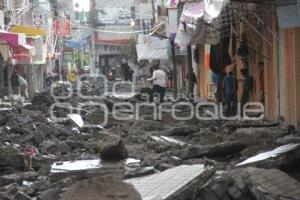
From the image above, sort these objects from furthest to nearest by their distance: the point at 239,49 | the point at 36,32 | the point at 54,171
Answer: the point at 36,32, the point at 239,49, the point at 54,171

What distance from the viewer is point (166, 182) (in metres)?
6.83

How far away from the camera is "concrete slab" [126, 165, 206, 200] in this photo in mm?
6367

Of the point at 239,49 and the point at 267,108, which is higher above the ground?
the point at 239,49

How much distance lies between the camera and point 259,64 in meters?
16.5

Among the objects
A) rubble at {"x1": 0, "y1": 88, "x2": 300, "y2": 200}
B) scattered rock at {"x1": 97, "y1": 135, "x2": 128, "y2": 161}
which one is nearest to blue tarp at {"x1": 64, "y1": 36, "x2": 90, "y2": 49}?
rubble at {"x1": 0, "y1": 88, "x2": 300, "y2": 200}

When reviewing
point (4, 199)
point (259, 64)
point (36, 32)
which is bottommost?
point (4, 199)

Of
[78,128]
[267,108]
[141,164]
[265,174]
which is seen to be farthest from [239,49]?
[265,174]

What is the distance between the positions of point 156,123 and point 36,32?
19.3 m

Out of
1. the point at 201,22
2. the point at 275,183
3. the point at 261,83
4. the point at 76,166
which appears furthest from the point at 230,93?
the point at 275,183

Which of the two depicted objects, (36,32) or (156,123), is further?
(36,32)

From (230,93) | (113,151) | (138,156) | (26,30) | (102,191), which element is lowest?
(138,156)

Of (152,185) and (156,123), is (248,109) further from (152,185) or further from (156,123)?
(152,185)

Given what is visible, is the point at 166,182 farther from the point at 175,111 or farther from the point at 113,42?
the point at 113,42

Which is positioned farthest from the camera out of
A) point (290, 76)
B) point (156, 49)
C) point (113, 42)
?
point (113, 42)
